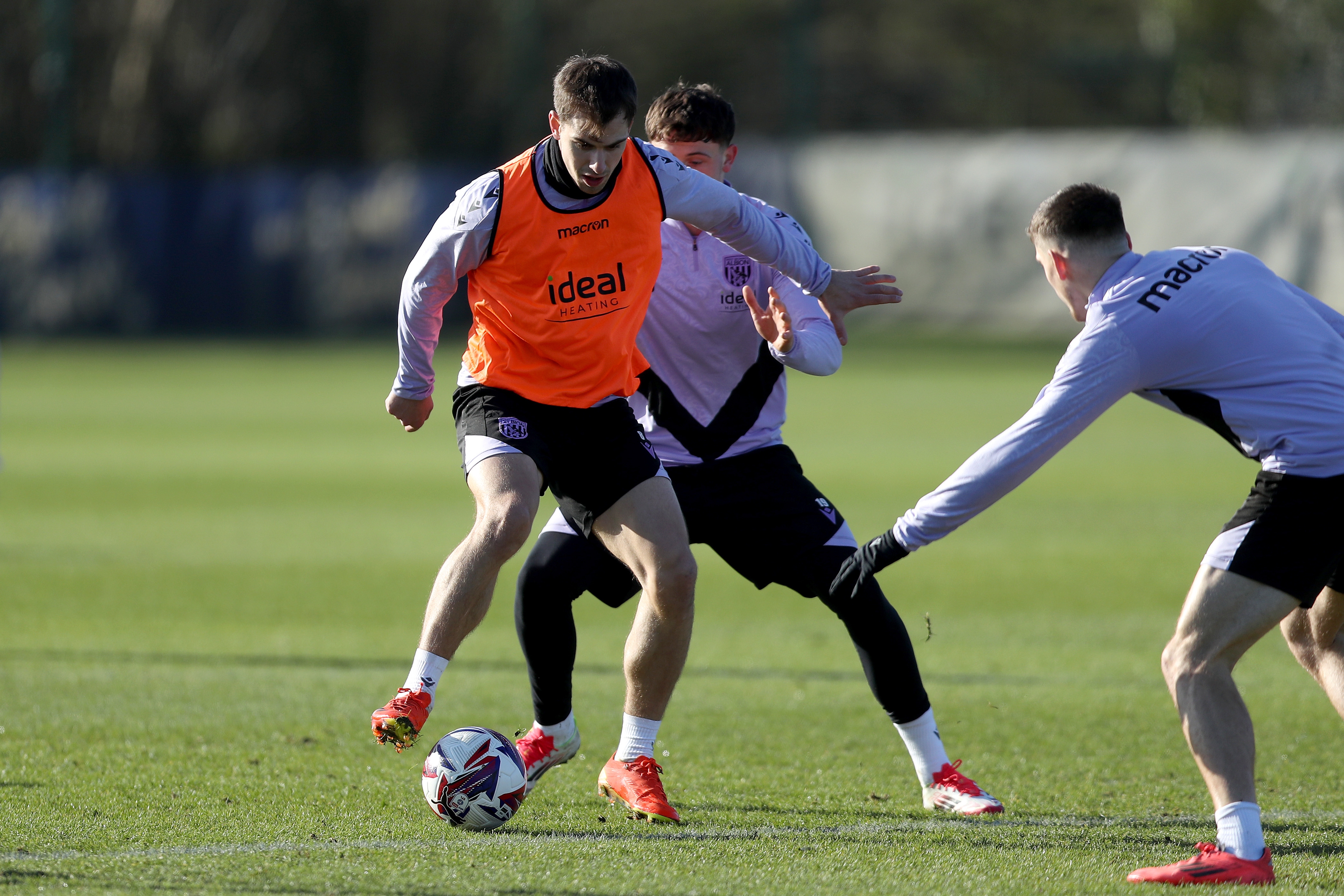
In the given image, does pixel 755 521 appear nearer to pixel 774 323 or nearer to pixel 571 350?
pixel 774 323

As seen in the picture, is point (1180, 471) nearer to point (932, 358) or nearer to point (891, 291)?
point (891, 291)

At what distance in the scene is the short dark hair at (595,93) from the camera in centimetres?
512

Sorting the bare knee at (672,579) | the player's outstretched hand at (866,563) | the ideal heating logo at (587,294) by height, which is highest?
the ideal heating logo at (587,294)

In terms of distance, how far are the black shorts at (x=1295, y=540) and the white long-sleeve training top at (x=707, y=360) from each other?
1915mm

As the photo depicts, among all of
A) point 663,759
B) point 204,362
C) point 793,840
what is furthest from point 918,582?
point 204,362

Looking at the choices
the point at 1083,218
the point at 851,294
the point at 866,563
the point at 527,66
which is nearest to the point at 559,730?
the point at 866,563

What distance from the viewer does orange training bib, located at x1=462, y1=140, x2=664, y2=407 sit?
5.35 metres

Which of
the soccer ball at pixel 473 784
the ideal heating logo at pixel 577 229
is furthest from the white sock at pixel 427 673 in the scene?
the ideal heating logo at pixel 577 229

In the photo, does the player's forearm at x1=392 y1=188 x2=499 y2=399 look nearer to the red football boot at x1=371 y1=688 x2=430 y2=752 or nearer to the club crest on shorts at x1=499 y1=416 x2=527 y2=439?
the club crest on shorts at x1=499 y1=416 x2=527 y2=439

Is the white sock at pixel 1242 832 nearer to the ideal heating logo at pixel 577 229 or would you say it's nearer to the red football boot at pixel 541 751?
the red football boot at pixel 541 751

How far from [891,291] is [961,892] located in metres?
2.18

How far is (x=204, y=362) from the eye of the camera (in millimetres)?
31516

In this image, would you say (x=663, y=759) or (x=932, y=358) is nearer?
(x=663, y=759)

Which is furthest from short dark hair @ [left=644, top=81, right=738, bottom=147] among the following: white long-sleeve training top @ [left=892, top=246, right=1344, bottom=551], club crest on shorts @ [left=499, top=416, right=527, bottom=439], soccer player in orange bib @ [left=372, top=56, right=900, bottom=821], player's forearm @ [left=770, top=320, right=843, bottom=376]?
white long-sleeve training top @ [left=892, top=246, right=1344, bottom=551]
